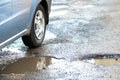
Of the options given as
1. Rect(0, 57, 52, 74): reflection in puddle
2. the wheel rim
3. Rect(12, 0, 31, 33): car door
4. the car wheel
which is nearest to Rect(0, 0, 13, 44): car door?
Rect(12, 0, 31, 33): car door

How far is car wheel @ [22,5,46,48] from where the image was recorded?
7.18 metres

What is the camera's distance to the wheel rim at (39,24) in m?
7.37

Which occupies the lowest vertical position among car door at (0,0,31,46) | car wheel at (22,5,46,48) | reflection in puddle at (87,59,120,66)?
reflection in puddle at (87,59,120,66)

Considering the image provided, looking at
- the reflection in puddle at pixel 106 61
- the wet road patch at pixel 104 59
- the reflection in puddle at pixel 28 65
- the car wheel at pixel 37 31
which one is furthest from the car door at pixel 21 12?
the reflection in puddle at pixel 106 61

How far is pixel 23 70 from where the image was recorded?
245 inches

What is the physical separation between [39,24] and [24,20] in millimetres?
1027

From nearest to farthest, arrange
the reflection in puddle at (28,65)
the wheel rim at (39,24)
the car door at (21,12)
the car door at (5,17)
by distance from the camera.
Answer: the car door at (5,17) < the car door at (21,12) < the reflection in puddle at (28,65) < the wheel rim at (39,24)

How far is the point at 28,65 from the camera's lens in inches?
255

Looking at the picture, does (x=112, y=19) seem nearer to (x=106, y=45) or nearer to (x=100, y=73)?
(x=106, y=45)

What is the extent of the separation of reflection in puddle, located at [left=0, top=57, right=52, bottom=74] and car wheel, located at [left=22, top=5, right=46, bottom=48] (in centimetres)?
54

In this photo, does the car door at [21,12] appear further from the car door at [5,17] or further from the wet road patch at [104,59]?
the wet road patch at [104,59]

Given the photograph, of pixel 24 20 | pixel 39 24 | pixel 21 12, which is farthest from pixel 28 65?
pixel 39 24

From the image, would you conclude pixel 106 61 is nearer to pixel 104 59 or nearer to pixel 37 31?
pixel 104 59

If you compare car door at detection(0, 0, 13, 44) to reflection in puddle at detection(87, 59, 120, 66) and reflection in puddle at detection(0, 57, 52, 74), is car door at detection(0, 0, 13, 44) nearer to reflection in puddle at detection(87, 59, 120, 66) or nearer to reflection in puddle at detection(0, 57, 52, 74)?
reflection in puddle at detection(0, 57, 52, 74)
